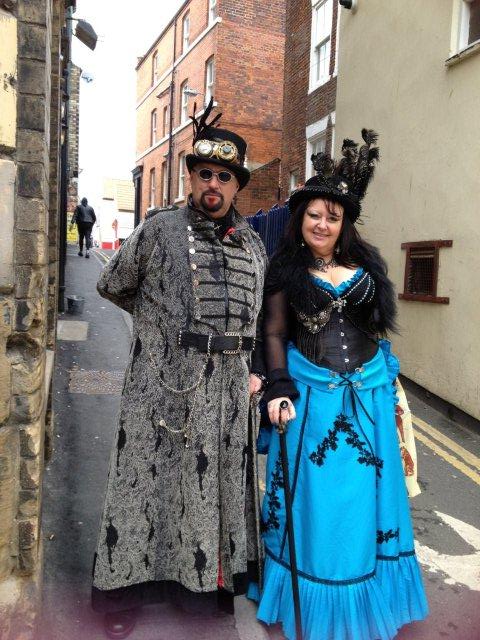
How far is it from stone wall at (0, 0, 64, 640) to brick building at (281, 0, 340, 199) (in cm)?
909

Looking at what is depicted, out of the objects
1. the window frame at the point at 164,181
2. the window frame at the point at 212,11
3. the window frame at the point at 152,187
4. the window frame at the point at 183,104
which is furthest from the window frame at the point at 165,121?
the window frame at the point at 212,11

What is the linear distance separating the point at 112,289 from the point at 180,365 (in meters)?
0.45

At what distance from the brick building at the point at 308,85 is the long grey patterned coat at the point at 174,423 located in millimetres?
8750

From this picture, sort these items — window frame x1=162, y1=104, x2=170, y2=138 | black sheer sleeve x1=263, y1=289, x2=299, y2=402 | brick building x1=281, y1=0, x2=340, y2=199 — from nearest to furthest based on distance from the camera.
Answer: black sheer sleeve x1=263, y1=289, x2=299, y2=402 → brick building x1=281, y1=0, x2=340, y2=199 → window frame x1=162, y1=104, x2=170, y2=138

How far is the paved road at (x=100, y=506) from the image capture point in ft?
8.12

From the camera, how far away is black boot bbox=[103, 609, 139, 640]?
7.70 feet

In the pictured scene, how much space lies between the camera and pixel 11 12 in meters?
1.86

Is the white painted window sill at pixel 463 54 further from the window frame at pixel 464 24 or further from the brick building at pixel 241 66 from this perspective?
the brick building at pixel 241 66

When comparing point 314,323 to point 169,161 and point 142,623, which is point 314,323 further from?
point 169,161

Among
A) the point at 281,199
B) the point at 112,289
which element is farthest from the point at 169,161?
the point at 112,289

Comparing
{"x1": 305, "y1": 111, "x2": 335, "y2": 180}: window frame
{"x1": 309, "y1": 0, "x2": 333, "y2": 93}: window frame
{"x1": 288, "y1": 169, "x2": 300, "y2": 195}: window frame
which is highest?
{"x1": 309, "y1": 0, "x2": 333, "y2": 93}: window frame

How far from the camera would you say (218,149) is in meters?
2.38

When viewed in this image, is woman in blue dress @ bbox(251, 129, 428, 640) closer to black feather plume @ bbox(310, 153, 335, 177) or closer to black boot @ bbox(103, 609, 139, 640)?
black feather plume @ bbox(310, 153, 335, 177)

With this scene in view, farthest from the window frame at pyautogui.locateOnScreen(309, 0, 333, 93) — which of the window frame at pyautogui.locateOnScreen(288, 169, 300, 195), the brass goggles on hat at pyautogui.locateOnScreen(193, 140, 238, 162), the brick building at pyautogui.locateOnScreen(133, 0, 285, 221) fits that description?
the brass goggles on hat at pyautogui.locateOnScreen(193, 140, 238, 162)
